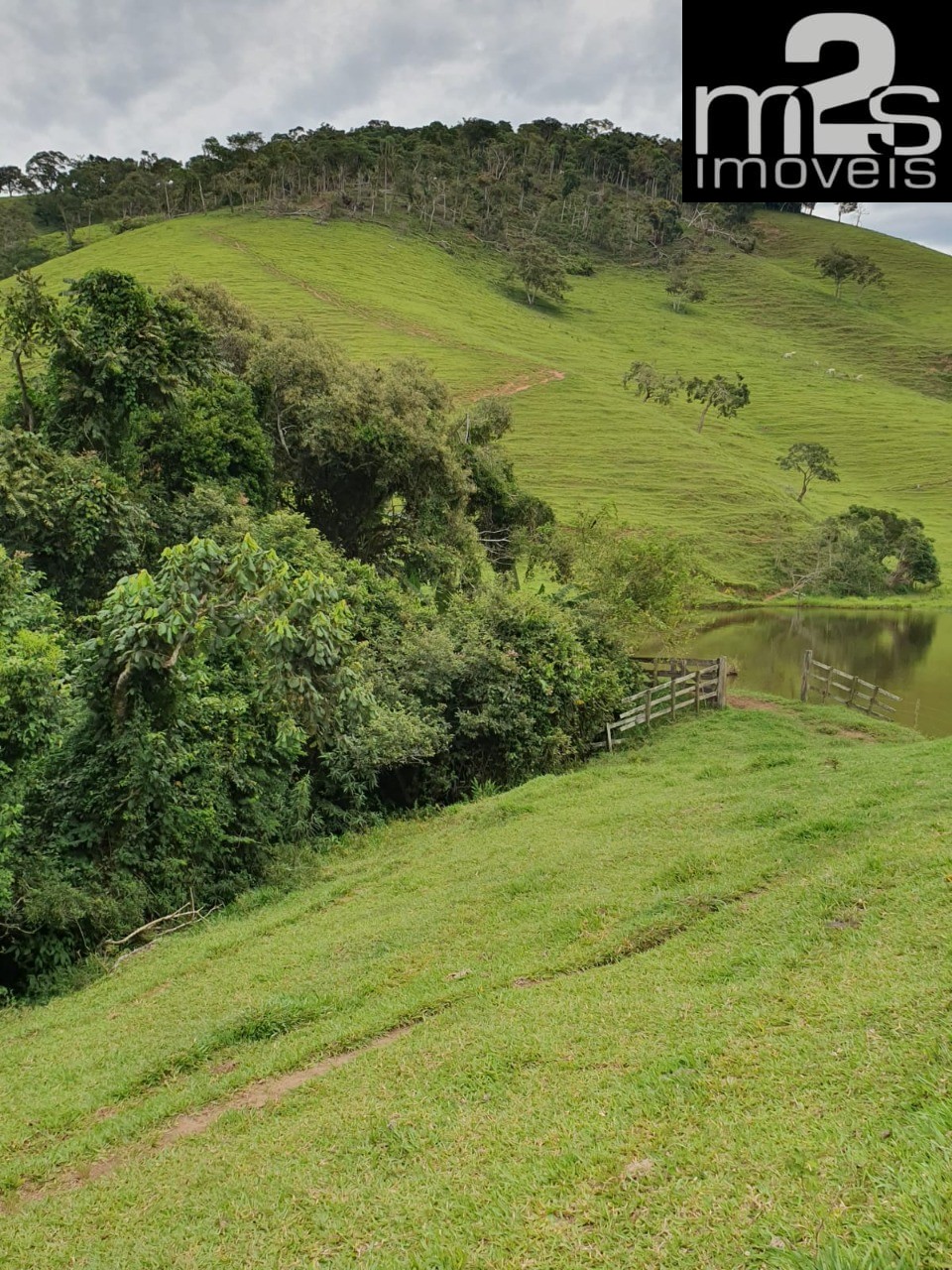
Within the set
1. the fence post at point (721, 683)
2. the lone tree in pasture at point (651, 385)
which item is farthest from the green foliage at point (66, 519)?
the lone tree in pasture at point (651, 385)

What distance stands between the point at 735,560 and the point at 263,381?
118 feet

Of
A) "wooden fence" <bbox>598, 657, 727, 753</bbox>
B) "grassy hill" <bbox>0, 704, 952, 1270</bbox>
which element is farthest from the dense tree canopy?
"grassy hill" <bbox>0, 704, 952, 1270</bbox>

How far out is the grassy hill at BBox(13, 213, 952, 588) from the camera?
6197 cm

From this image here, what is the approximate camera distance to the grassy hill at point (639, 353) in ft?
203

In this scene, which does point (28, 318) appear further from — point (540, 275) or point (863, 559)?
point (540, 275)

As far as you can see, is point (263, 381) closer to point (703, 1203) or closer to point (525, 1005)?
point (525, 1005)

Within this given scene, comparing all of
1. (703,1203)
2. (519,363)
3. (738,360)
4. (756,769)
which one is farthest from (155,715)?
(738,360)

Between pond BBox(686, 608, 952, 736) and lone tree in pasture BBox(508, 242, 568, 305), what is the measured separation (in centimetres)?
7407

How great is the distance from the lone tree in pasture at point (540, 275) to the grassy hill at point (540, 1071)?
104836mm

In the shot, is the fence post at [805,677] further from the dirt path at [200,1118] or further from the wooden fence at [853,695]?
the dirt path at [200,1118]

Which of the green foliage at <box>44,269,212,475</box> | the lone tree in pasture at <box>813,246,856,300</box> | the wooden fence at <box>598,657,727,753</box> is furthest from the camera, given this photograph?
the lone tree in pasture at <box>813,246,856,300</box>

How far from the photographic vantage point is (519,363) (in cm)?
7838

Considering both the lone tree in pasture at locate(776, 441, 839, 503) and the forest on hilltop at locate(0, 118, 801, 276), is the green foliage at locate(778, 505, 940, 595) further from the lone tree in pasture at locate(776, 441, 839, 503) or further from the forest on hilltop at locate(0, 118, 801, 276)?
the forest on hilltop at locate(0, 118, 801, 276)

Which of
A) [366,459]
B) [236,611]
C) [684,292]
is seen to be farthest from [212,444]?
[684,292]
